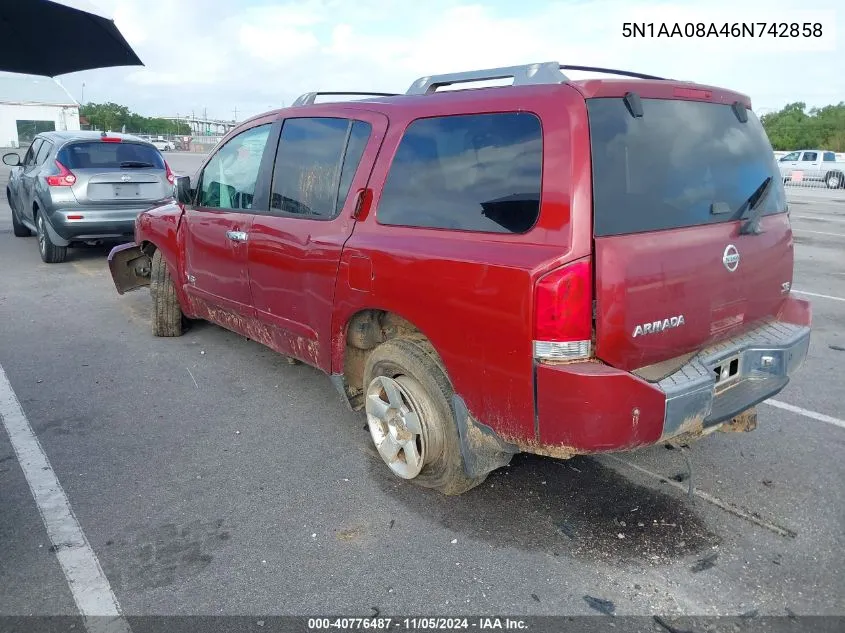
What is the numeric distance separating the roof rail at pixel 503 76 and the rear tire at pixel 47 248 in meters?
7.20

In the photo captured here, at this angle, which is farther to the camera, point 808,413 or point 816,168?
point 816,168

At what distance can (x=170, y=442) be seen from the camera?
389cm

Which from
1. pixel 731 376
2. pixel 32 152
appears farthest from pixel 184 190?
pixel 32 152

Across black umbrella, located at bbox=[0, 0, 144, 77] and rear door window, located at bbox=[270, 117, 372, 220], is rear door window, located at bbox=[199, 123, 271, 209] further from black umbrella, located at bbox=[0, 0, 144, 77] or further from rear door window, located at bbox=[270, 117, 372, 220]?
black umbrella, located at bbox=[0, 0, 144, 77]

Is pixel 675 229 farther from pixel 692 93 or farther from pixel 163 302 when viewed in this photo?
pixel 163 302

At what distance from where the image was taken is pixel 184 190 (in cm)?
506

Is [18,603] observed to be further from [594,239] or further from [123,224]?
[123,224]

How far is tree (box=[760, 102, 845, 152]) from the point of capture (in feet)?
143

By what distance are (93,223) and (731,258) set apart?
7.97 m

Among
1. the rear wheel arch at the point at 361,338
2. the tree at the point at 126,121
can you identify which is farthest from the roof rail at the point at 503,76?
the tree at the point at 126,121

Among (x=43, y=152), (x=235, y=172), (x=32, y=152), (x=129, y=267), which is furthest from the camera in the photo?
(x=32, y=152)

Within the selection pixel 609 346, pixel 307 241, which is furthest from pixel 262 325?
pixel 609 346

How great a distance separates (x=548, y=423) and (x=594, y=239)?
74cm

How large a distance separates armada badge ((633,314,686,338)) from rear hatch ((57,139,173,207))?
785 cm
